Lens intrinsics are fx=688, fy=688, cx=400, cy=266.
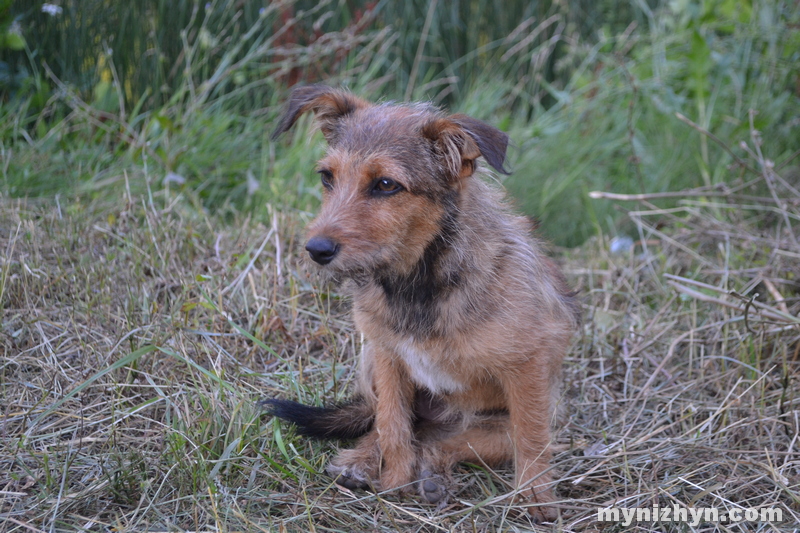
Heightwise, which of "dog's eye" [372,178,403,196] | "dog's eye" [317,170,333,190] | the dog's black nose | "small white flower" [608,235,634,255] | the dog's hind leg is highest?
"dog's eye" [372,178,403,196]

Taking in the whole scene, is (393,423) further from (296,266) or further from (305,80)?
(305,80)

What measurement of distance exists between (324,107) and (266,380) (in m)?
1.39

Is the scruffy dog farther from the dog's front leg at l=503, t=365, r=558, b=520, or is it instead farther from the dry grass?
the dry grass

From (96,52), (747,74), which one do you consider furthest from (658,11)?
(96,52)

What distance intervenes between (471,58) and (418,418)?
5.42 m

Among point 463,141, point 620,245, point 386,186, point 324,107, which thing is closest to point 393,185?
point 386,186

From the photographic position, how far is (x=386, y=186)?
276 centimetres

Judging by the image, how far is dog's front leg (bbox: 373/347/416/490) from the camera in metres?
3.09

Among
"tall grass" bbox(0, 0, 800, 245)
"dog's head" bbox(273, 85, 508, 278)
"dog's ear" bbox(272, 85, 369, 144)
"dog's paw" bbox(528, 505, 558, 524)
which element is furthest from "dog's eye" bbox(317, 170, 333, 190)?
"tall grass" bbox(0, 0, 800, 245)

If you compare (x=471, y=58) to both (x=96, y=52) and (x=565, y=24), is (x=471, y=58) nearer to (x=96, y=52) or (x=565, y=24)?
(x=565, y=24)

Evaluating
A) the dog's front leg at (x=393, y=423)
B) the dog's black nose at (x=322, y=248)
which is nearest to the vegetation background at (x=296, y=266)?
the dog's front leg at (x=393, y=423)

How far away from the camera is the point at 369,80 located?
23.4ft

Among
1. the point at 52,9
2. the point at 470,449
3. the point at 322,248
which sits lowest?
the point at 470,449

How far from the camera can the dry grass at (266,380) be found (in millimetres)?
2689
